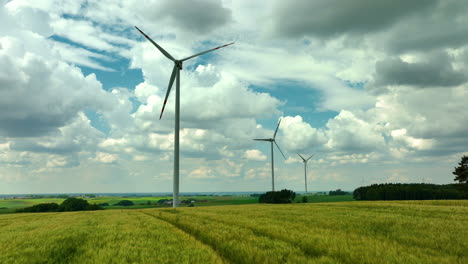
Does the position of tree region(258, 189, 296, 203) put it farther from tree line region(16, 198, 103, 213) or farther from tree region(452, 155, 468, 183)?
tree line region(16, 198, 103, 213)

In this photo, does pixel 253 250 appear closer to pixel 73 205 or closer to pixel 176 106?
pixel 176 106

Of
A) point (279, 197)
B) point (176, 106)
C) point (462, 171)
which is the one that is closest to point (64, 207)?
point (176, 106)

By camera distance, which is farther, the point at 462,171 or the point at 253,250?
the point at 462,171

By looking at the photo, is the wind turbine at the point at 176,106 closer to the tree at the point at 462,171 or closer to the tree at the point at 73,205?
the tree at the point at 73,205

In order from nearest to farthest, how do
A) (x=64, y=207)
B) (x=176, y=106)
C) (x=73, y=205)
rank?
1. (x=176, y=106)
2. (x=64, y=207)
3. (x=73, y=205)

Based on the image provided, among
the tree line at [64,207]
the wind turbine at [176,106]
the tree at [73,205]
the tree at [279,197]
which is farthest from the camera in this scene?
the tree at [279,197]

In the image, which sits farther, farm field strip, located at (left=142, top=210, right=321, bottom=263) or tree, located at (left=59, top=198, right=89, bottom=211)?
tree, located at (left=59, top=198, right=89, bottom=211)

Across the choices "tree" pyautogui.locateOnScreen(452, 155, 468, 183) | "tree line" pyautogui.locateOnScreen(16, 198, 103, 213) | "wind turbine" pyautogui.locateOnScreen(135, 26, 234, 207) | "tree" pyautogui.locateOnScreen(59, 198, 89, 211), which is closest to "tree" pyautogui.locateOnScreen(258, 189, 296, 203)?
"tree" pyautogui.locateOnScreen(452, 155, 468, 183)

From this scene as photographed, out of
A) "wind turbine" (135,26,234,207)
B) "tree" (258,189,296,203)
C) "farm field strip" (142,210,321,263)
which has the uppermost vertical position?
"wind turbine" (135,26,234,207)

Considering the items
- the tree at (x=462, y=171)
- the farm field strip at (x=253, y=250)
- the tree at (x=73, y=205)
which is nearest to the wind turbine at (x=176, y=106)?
the farm field strip at (x=253, y=250)

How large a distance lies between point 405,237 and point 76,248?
13.5 meters

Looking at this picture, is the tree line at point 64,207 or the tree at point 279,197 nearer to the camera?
the tree line at point 64,207

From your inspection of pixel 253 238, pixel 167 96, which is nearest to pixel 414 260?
pixel 253 238

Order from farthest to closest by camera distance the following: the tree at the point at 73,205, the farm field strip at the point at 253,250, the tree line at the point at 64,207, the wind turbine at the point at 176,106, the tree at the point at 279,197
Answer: the tree at the point at 279,197
the tree at the point at 73,205
the tree line at the point at 64,207
the wind turbine at the point at 176,106
the farm field strip at the point at 253,250
